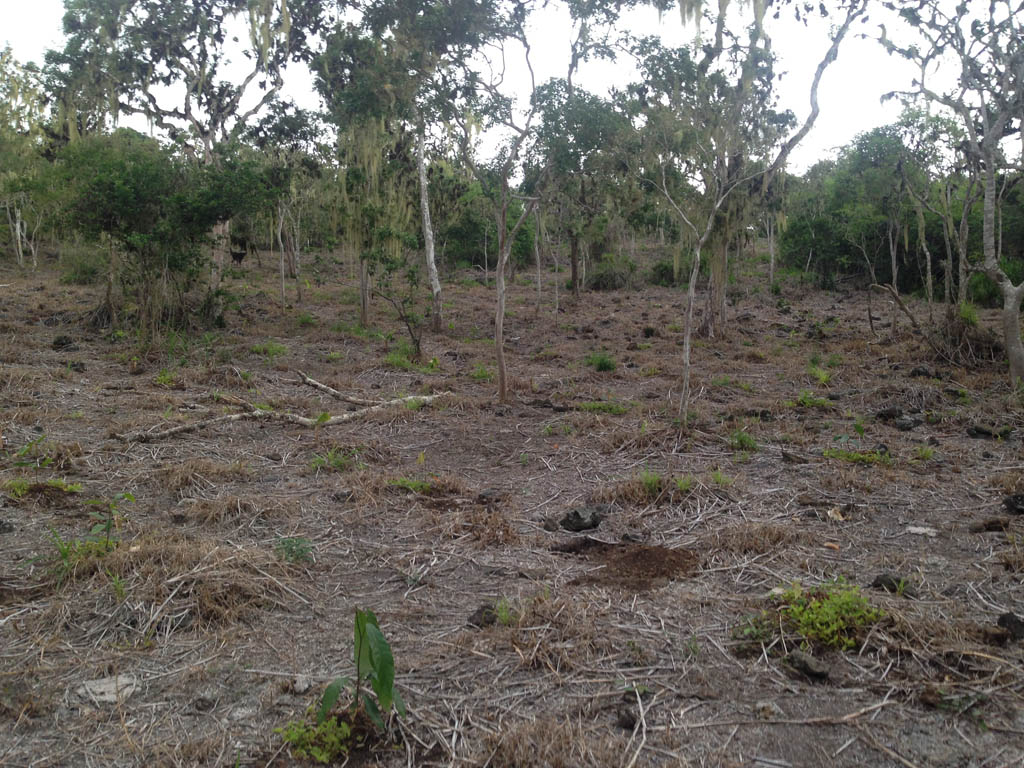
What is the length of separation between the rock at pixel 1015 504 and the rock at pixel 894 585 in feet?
5.66

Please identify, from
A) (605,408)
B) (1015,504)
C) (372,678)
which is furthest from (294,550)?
(605,408)

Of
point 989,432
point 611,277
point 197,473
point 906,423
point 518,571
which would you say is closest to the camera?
point 518,571

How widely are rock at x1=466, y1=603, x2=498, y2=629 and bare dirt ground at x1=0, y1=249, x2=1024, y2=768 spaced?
1.0 inches

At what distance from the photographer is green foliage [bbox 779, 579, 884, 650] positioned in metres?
3.58

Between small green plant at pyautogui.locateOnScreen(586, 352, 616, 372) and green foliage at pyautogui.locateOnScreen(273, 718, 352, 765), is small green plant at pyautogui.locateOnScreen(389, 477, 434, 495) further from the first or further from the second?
small green plant at pyautogui.locateOnScreen(586, 352, 616, 372)

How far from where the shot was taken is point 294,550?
4.75 m

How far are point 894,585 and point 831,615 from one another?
0.76 metres

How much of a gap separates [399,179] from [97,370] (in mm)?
11195

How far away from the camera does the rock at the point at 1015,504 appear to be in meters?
A: 5.35

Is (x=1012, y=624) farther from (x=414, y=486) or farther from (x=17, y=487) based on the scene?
(x=17, y=487)

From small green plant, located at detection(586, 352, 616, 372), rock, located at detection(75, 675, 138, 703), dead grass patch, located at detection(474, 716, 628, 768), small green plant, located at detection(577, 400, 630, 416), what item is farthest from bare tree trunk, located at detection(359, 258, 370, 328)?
dead grass patch, located at detection(474, 716, 628, 768)

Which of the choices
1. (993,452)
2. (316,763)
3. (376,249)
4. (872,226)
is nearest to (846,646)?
(316,763)

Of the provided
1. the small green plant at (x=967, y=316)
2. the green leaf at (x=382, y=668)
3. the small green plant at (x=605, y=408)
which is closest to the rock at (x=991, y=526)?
the green leaf at (x=382, y=668)

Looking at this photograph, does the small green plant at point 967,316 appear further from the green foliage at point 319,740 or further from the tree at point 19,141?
the tree at point 19,141
